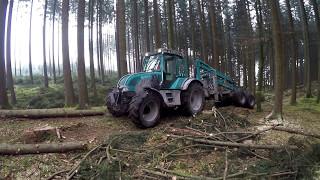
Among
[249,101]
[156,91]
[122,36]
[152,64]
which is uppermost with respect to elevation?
[122,36]

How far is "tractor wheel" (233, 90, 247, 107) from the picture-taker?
16875mm

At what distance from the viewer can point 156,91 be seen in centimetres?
1109

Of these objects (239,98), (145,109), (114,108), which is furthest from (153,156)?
(239,98)

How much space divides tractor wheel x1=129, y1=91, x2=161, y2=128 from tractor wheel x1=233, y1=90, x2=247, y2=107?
6.64m

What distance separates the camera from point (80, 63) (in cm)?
1653

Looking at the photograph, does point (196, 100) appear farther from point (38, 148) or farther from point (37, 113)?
point (38, 148)

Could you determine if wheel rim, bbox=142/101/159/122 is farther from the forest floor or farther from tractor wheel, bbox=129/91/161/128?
the forest floor

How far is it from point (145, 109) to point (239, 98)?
7305mm

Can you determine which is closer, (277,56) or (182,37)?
(277,56)

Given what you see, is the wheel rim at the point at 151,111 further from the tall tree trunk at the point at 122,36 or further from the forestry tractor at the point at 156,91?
the tall tree trunk at the point at 122,36

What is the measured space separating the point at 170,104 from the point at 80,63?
20.4 feet

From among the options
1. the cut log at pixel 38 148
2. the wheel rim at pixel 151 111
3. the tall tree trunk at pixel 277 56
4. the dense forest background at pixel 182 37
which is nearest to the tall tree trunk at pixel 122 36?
the dense forest background at pixel 182 37

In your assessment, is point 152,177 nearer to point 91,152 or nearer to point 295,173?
point 91,152

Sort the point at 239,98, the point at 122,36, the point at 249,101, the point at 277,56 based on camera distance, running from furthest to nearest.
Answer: the point at 249,101, the point at 239,98, the point at 122,36, the point at 277,56
